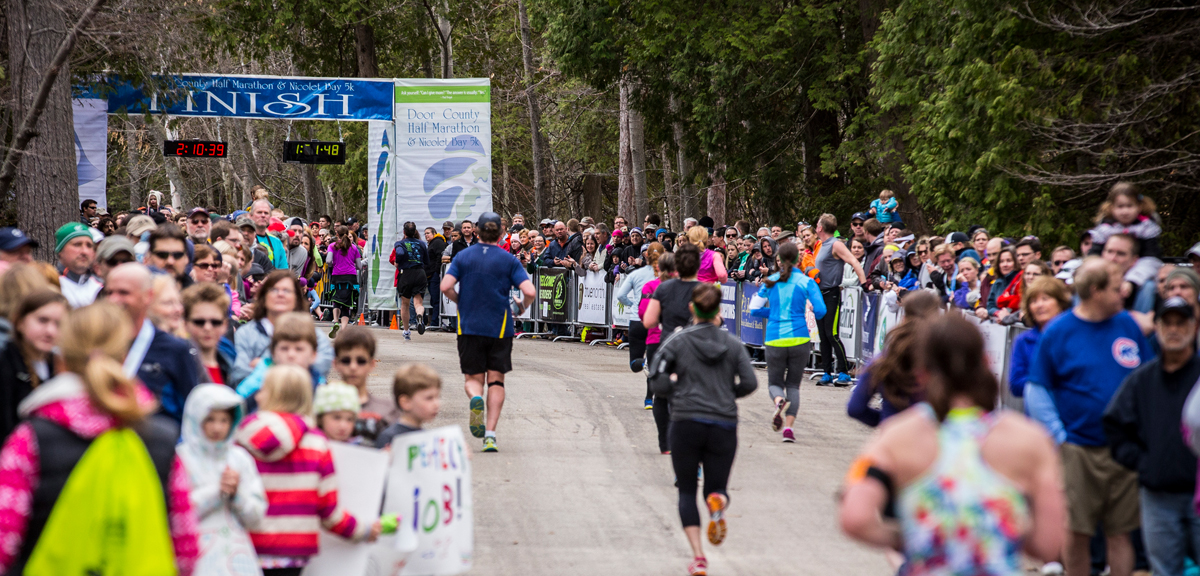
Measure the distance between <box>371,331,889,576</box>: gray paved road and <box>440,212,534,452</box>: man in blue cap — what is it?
22.3 inches

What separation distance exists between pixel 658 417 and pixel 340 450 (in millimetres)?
5532

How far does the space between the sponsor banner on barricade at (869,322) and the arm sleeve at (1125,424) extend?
884cm

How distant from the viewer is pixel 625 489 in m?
9.65

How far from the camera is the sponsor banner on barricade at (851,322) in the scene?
15.5 metres

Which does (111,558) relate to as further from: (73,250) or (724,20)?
(724,20)

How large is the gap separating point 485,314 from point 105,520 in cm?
717

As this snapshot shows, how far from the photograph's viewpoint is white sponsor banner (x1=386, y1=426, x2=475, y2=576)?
541 centimetres

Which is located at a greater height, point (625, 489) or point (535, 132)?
point (535, 132)

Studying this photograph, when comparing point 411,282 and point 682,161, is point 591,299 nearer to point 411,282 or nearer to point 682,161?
point 411,282

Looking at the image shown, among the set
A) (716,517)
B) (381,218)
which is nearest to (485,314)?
(716,517)

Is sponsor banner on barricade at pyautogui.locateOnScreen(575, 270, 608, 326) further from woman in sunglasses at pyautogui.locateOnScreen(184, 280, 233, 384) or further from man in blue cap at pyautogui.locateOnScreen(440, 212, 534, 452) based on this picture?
woman in sunglasses at pyautogui.locateOnScreen(184, 280, 233, 384)

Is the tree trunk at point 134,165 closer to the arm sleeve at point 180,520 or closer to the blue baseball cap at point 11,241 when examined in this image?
the blue baseball cap at point 11,241

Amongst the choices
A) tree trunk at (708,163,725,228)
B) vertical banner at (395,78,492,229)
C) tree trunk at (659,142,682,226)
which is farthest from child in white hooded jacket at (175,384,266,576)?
tree trunk at (659,142,682,226)

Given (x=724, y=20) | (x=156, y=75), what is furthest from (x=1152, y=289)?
(x=724, y=20)
